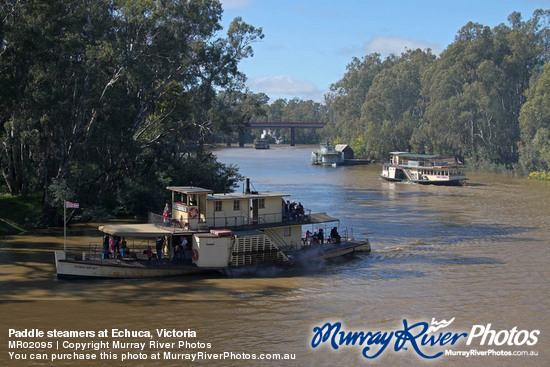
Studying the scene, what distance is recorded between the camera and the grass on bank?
43.2 meters

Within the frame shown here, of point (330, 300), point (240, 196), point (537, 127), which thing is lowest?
point (330, 300)

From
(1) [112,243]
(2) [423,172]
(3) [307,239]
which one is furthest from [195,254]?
(2) [423,172]

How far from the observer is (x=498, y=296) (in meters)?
29.1

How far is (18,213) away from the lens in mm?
45031

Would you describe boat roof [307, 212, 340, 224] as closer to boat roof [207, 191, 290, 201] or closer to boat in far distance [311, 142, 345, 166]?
boat roof [207, 191, 290, 201]

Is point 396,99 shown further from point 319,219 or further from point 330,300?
point 330,300

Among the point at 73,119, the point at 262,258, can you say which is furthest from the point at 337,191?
the point at 262,258

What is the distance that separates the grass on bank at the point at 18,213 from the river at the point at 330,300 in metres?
2.12

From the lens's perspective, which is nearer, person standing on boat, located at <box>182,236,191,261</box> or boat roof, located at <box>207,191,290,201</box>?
person standing on boat, located at <box>182,236,191,261</box>

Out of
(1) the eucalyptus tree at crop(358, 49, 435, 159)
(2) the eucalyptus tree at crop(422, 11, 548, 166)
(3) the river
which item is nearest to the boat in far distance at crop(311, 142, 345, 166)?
(1) the eucalyptus tree at crop(358, 49, 435, 159)

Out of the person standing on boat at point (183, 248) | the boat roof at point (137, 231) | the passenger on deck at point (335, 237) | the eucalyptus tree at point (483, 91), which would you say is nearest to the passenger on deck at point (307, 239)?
the passenger on deck at point (335, 237)

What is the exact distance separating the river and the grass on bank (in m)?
2.12

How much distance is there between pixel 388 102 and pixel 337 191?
2869 inches

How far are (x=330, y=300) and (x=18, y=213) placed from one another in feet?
90.2
